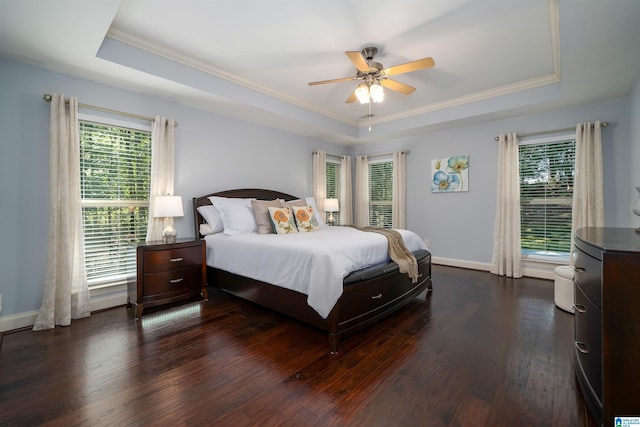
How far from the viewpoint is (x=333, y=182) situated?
19.9ft

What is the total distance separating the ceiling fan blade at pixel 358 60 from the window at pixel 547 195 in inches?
118

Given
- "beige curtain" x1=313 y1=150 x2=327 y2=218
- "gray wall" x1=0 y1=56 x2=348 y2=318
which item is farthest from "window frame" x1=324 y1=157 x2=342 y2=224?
"gray wall" x1=0 y1=56 x2=348 y2=318

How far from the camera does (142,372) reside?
186 cm

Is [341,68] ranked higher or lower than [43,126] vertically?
higher

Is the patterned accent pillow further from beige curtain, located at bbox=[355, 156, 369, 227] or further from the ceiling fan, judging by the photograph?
beige curtain, located at bbox=[355, 156, 369, 227]

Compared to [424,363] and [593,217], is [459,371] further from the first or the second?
[593,217]

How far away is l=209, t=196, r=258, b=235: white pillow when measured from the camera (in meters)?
3.53

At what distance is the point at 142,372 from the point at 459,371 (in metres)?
2.04

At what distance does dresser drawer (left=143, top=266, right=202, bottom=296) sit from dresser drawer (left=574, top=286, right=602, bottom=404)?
Answer: 3.17m

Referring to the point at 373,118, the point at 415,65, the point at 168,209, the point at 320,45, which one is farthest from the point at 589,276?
the point at 373,118

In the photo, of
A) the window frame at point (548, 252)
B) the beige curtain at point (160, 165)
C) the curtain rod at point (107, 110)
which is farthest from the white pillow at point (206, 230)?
the window frame at point (548, 252)

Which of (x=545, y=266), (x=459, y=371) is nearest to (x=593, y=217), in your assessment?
(x=545, y=266)

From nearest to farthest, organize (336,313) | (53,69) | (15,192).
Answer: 1. (336,313)
2. (15,192)
3. (53,69)

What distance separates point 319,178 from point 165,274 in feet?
10.5
